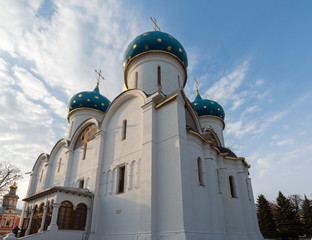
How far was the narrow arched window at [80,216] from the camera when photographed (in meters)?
9.42

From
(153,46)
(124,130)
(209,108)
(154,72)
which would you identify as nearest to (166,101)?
(124,130)

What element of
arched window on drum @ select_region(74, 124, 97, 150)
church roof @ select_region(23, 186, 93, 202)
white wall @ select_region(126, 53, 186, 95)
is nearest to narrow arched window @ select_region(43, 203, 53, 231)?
church roof @ select_region(23, 186, 93, 202)

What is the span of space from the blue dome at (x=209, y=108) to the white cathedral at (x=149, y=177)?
409cm

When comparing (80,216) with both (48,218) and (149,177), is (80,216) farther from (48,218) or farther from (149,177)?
(149,177)

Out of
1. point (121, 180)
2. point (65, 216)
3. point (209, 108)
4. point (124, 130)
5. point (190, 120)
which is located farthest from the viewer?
point (209, 108)

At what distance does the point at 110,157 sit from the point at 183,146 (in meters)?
4.23

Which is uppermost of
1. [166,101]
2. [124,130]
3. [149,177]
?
[166,101]

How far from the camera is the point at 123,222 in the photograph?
8367 mm

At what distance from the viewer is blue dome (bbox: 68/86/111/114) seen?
16.6m

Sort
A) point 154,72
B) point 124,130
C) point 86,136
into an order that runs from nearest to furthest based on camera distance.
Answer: point 124,130 → point 154,72 → point 86,136

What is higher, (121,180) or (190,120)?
(190,120)

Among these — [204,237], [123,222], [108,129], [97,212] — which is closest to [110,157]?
[108,129]

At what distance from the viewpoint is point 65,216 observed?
9211 millimetres

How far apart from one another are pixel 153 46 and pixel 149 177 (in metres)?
7.75
